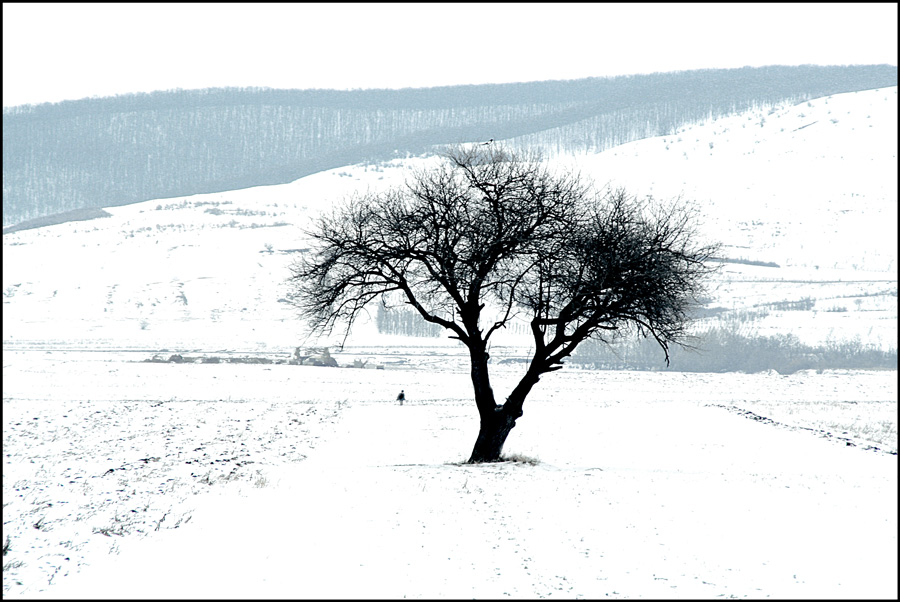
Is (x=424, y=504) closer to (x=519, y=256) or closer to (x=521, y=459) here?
(x=521, y=459)

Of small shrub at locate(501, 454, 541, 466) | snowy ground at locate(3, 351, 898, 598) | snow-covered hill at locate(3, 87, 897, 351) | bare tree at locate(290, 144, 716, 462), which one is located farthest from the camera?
snow-covered hill at locate(3, 87, 897, 351)

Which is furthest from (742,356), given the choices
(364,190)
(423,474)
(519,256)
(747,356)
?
(423,474)

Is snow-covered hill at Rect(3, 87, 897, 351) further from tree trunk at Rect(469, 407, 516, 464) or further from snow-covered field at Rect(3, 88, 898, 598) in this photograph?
tree trunk at Rect(469, 407, 516, 464)

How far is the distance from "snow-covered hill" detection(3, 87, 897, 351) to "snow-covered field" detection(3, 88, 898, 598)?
2.00m

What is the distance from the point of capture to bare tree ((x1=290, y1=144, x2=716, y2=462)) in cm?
1897

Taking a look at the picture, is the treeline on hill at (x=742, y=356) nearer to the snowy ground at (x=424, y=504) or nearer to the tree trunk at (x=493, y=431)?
the snowy ground at (x=424, y=504)

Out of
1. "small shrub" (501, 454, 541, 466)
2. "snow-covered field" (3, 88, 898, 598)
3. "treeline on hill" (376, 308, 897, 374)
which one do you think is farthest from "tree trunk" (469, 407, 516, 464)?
"treeline on hill" (376, 308, 897, 374)

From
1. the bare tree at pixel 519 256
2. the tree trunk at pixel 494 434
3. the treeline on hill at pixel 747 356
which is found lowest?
the treeline on hill at pixel 747 356

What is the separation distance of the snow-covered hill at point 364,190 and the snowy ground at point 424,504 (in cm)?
2746

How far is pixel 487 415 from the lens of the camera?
2061 centimetres

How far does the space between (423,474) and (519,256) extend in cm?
611

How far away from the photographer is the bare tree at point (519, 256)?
18969 mm

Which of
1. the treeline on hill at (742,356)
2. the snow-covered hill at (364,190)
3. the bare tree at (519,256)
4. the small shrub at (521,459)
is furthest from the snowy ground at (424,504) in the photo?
the treeline on hill at (742,356)

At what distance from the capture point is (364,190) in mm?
77375
